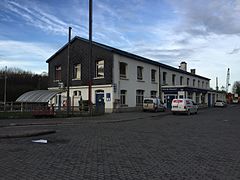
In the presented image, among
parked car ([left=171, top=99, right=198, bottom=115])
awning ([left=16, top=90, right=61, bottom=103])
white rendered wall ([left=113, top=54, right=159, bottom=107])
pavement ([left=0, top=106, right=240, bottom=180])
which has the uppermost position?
white rendered wall ([left=113, top=54, right=159, bottom=107])

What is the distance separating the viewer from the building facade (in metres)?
31.1

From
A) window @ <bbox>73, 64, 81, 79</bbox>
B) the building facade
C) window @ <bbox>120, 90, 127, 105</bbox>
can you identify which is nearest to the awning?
the building facade

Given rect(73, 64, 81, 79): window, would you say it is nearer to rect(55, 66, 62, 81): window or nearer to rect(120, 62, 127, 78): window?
rect(55, 66, 62, 81): window

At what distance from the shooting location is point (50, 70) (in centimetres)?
3938

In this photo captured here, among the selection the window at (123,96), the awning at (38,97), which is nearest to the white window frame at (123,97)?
the window at (123,96)

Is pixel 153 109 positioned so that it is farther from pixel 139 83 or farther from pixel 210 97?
pixel 210 97

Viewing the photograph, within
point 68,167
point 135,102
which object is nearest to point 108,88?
point 135,102

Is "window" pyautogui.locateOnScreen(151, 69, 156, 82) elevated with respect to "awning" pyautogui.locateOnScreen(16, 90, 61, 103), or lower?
elevated

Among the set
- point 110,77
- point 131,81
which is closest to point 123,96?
point 131,81

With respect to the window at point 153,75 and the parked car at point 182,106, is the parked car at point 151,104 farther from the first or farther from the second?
the window at point 153,75

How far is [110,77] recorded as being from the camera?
101 feet

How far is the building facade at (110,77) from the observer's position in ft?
102

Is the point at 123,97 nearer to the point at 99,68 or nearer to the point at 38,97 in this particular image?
the point at 99,68

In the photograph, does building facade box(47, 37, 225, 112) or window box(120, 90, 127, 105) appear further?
window box(120, 90, 127, 105)
